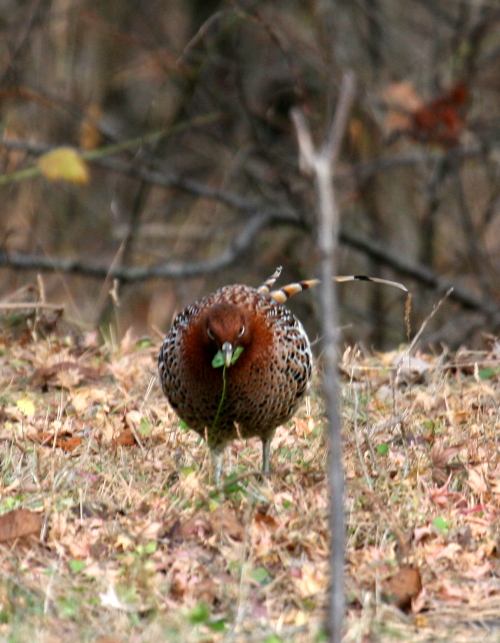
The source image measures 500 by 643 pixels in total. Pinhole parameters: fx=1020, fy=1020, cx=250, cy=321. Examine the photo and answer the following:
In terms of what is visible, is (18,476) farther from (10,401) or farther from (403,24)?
(403,24)

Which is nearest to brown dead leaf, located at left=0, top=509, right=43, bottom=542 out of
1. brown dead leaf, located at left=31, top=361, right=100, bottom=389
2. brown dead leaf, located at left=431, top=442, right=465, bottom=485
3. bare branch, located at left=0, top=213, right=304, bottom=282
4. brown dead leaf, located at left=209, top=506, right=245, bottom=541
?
brown dead leaf, located at left=209, top=506, right=245, bottom=541

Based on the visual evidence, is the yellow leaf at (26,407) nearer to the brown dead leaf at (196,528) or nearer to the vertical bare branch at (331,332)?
the brown dead leaf at (196,528)

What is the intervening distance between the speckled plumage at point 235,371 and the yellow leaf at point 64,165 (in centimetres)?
295

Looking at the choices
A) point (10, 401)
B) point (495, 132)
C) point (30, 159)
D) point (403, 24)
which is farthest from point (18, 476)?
point (403, 24)

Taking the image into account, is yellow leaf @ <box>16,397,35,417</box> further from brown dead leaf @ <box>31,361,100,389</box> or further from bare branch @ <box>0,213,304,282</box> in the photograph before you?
bare branch @ <box>0,213,304,282</box>

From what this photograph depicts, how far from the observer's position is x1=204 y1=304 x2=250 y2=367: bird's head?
162 inches

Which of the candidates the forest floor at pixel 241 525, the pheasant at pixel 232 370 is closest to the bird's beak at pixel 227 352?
the pheasant at pixel 232 370

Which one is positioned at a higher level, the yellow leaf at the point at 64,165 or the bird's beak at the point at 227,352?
the yellow leaf at the point at 64,165

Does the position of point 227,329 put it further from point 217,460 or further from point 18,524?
point 18,524

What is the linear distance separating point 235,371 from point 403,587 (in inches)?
47.5

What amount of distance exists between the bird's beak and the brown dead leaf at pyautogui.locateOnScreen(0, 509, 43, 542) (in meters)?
0.95

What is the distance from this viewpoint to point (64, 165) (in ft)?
23.6

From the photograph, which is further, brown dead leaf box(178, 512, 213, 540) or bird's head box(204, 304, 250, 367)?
bird's head box(204, 304, 250, 367)

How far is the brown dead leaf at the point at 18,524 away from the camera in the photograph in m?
3.72
